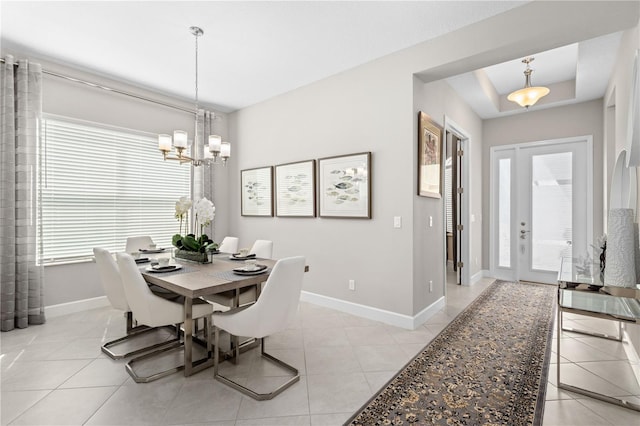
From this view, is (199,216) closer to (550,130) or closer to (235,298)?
(235,298)

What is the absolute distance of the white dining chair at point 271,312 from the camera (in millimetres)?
1965

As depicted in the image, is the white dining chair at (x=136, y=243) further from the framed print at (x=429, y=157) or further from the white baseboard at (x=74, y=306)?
the framed print at (x=429, y=157)

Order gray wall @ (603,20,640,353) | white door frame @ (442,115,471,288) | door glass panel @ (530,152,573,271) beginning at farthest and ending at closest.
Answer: white door frame @ (442,115,471,288)
door glass panel @ (530,152,573,271)
gray wall @ (603,20,640,353)

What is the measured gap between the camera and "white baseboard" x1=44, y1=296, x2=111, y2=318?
3.44 m

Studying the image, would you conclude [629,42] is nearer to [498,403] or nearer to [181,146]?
[498,403]

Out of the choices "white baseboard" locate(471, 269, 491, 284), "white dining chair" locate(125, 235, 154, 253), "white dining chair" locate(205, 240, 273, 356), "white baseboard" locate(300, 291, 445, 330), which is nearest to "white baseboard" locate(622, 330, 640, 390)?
"white baseboard" locate(300, 291, 445, 330)

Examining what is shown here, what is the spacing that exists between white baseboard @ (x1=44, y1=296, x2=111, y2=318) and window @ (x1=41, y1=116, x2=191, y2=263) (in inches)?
20.2

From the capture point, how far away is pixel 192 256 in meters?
2.92

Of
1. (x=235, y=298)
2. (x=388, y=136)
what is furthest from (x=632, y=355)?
(x=235, y=298)

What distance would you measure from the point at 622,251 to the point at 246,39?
342 centimetres

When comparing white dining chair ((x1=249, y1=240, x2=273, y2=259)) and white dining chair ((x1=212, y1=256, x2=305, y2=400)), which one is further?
white dining chair ((x1=249, y1=240, x2=273, y2=259))

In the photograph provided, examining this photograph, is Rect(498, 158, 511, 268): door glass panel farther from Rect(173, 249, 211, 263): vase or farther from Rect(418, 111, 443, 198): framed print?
Rect(173, 249, 211, 263): vase

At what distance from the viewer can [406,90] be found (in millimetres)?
3158

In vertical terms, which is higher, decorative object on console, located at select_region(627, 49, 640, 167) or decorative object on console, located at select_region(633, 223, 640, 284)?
decorative object on console, located at select_region(627, 49, 640, 167)
